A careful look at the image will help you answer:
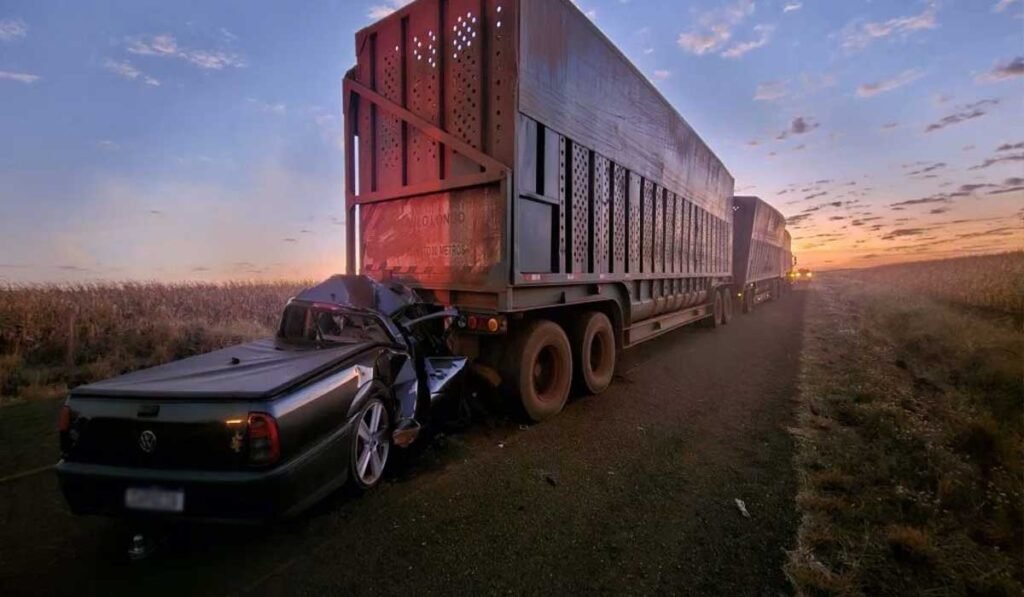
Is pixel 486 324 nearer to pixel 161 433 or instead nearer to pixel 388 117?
pixel 161 433

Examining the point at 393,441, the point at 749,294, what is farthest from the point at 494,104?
the point at 749,294

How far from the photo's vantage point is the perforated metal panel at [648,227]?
720 centimetres

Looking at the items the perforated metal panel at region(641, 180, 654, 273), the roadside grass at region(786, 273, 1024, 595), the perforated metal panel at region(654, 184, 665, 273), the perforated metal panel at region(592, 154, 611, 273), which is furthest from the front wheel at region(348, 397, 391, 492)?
the perforated metal panel at region(654, 184, 665, 273)

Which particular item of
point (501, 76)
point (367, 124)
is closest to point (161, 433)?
point (501, 76)

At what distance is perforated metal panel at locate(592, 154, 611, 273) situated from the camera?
5.71 meters

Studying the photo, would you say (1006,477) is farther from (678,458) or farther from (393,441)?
(393,441)

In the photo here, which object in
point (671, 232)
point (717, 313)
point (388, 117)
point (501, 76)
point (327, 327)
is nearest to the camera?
point (327, 327)

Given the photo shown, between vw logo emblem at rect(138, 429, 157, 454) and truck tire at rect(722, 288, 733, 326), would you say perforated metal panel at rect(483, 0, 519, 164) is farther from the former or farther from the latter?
truck tire at rect(722, 288, 733, 326)

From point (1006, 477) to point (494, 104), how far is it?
5.18 meters

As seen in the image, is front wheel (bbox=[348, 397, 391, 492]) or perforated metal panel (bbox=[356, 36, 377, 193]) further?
perforated metal panel (bbox=[356, 36, 377, 193])

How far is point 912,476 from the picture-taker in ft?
11.0

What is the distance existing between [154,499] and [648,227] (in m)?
6.85

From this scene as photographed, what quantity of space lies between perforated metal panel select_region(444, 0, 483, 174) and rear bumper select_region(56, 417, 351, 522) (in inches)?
127

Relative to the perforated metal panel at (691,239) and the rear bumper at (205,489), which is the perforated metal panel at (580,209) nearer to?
the rear bumper at (205,489)
